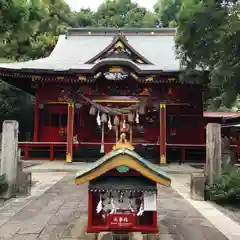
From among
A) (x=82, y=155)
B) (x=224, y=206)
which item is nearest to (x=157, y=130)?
(x=82, y=155)

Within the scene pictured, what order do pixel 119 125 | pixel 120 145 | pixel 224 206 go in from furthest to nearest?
pixel 119 125, pixel 224 206, pixel 120 145

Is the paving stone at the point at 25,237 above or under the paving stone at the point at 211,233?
above

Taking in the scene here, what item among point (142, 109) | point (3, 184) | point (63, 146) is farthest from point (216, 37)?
point (63, 146)

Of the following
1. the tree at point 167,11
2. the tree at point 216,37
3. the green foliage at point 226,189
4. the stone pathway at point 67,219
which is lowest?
the stone pathway at point 67,219

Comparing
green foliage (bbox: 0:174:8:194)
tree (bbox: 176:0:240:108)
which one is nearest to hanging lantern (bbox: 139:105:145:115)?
tree (bbox: 176:0:240:108)

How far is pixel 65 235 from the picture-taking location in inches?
181

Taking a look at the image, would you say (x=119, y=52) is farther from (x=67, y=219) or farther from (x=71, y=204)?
(x=67, y=219)

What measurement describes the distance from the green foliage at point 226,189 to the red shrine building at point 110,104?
24.4 feet

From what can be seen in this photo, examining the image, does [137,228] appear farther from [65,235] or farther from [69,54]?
[69,54]

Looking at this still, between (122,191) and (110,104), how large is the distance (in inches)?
459

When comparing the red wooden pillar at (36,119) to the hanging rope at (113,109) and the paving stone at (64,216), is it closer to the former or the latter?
the hanging rope at (113,109)

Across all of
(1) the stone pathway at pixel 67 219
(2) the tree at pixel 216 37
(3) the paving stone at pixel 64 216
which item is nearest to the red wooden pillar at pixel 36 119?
(1) the stone pathway at pixel 67 219

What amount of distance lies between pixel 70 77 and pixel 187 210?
10456 millimetres

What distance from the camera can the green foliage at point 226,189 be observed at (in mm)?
6781
